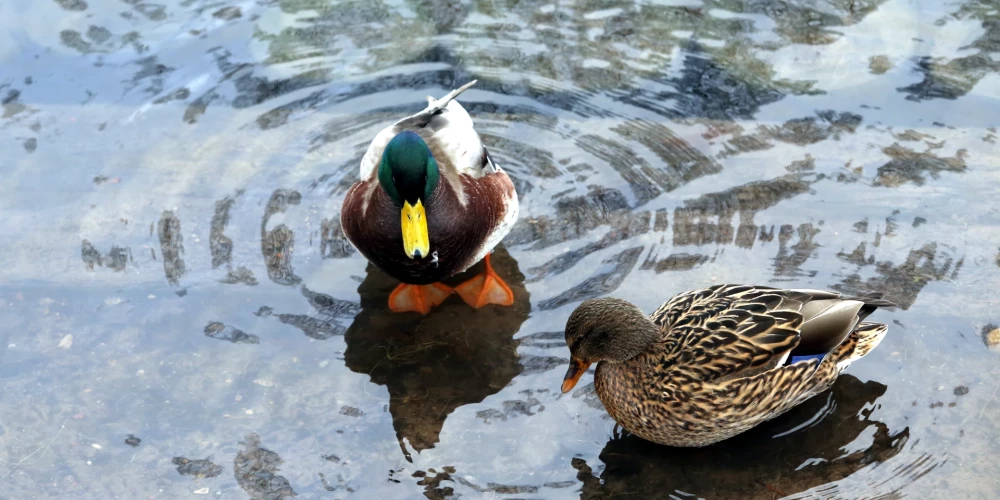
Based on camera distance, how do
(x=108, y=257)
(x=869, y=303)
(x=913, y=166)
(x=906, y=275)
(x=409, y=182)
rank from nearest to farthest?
(x=869, y=303) < (x=409, y=182) < (x=906, y=275) < (x=108, y=257) < (x=913, y=166)

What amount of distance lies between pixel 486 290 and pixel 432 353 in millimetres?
464

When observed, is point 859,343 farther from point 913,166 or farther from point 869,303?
point 913,166

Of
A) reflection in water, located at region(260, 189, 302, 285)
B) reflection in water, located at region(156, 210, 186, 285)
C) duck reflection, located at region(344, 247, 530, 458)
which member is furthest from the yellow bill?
reflection in water, located at region(156, 210, 186, 285)

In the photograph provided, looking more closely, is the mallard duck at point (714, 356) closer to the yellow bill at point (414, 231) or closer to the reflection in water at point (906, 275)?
the reflection in water at point (906, 275)

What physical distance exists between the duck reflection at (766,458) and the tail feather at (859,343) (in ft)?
0.77

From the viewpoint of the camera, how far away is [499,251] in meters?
5.14

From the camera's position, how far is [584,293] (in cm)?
466

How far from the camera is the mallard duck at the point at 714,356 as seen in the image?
373 centimetres

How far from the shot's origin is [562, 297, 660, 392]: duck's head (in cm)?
379

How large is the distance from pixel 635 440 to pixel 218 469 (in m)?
1.64

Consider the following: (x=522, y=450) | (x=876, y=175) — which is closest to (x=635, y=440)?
(x=522, y=450)

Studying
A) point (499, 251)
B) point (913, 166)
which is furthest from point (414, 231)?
point (913, 166)

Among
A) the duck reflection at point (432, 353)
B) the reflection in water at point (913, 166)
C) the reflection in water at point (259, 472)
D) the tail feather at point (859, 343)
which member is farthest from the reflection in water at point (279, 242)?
the reflection in water at point (913, 166)

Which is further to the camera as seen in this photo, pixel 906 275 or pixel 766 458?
pixel 906 275
